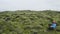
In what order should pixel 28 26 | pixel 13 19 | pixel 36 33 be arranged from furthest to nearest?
pixel 13 19 → pixel 28 26 → pixel 36 33

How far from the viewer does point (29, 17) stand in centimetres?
420

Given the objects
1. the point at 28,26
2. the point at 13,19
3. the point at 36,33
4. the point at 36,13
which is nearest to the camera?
the point at 36,33

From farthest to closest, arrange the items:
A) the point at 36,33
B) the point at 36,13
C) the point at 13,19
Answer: the point at 36,13 → the point at 13,19 → the point at 36,33

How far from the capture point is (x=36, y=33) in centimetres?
331

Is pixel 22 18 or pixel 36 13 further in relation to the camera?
pixel 36 13

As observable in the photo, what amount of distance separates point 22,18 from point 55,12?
0.99 meters

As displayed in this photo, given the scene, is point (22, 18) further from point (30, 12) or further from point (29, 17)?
point (30, 12)

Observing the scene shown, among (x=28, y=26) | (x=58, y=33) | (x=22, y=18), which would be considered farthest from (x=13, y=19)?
(x=58, y=33)

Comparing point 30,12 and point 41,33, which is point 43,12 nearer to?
point 30,12

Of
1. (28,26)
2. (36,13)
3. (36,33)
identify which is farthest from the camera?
(36,13)

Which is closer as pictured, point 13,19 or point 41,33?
point 41,33

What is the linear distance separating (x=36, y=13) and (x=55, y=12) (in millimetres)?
521

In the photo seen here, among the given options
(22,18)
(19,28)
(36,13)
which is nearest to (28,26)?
(19,28)

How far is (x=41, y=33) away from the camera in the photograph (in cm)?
332
